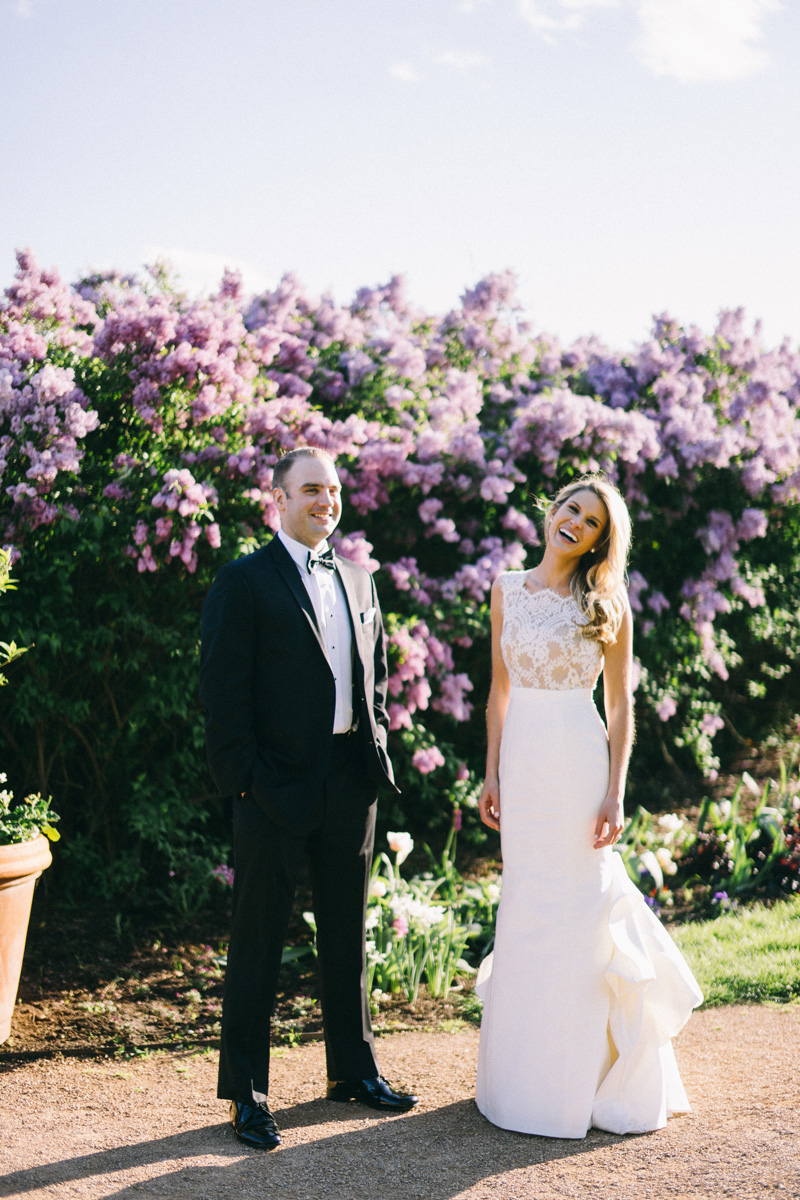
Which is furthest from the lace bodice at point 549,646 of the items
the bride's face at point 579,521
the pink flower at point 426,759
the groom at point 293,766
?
the pink flower at point 426,759

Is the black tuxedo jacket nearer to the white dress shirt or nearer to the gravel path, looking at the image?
the white dress shirt

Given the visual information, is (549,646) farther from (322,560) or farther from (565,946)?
(565,946)

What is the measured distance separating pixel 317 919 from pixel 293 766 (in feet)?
1.99

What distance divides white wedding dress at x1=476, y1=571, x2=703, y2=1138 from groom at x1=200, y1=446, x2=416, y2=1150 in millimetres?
432

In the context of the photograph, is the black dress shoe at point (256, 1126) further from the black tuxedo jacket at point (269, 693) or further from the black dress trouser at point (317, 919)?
the black tuxedo jacket at point (269, 693)

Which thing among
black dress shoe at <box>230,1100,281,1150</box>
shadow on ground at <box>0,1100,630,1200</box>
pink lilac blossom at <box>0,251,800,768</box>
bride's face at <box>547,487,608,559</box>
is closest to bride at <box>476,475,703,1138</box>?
bride's face at <box>547,487,608,559</box>

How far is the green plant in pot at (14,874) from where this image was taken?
13.1ft

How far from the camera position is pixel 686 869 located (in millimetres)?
6332

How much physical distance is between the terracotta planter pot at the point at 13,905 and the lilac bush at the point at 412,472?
116cm

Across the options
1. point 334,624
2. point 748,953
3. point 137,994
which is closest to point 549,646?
point 334,624

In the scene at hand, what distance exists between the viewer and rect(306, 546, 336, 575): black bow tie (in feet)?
11.3

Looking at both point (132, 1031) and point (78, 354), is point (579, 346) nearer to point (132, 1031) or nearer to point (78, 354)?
point (78, 354)

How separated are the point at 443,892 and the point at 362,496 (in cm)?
225

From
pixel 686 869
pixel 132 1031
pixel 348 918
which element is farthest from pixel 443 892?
pixel 348 918
